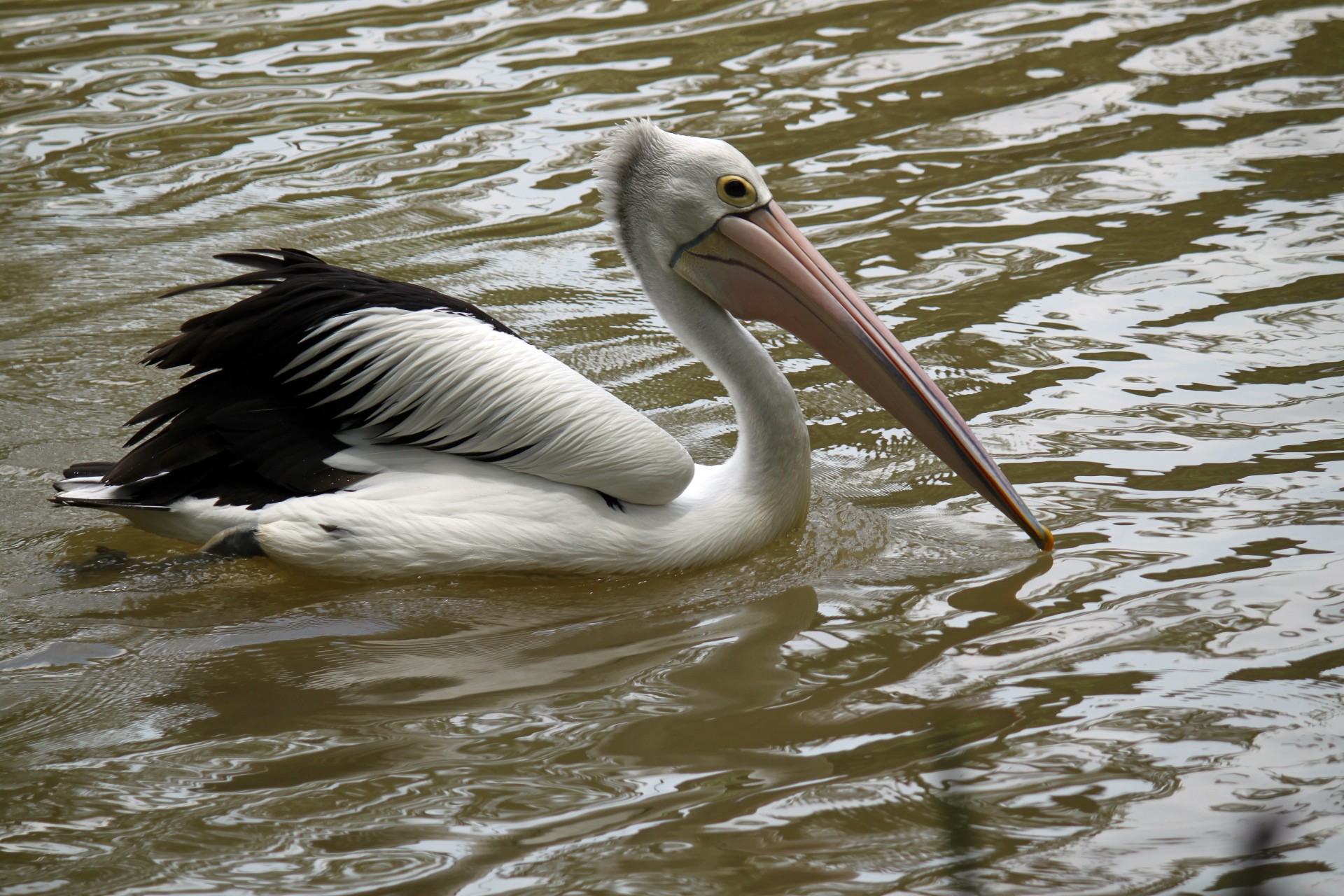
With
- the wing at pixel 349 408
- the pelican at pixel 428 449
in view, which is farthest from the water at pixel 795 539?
the wing at pixel 349 408

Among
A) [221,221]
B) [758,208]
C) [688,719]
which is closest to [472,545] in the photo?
[688,719]

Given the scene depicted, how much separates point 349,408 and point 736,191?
1262 millimetres

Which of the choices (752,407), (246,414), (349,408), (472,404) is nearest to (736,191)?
(752,407)

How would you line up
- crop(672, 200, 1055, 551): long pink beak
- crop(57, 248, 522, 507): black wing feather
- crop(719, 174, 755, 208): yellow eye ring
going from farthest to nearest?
crop(719, 174, 755, 208): yellow eye ring < crop(672, 200, 1055, 551): long pink beak < crop(57, 248, 522, 507): black wing feather

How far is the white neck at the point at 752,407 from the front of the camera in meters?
3.97

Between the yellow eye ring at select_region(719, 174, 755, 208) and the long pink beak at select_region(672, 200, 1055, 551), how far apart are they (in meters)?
0.04

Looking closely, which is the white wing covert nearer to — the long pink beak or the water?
the water

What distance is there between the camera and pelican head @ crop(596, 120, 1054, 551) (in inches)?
155

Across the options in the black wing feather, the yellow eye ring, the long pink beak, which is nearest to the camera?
the black wing feather

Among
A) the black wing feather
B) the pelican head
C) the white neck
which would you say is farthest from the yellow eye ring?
the black wing feather

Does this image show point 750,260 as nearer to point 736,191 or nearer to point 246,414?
point 736,191

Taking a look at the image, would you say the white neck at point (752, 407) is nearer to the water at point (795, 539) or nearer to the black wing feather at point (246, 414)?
the water at point (795, 539)

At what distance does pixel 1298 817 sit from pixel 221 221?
17.5 feet

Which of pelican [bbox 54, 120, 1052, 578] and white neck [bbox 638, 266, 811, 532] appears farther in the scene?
white neck [bbox 638, 266, 811, 532]
